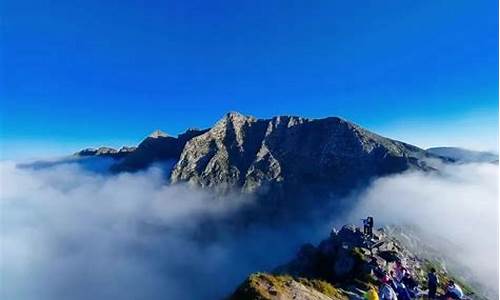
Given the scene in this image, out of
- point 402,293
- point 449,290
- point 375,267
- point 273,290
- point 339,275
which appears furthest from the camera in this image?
point 339,275

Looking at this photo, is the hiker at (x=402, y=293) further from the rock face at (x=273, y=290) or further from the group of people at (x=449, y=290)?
the rock face at (x=273, y=290)

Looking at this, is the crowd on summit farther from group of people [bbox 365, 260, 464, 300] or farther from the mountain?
the mountain

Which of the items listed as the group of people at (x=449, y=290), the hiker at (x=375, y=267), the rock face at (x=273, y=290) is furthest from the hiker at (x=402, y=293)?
the hiker at (x=375, y=267)

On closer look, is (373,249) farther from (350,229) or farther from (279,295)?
(279,295)

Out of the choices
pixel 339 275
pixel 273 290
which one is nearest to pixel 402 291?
pixel 273 290

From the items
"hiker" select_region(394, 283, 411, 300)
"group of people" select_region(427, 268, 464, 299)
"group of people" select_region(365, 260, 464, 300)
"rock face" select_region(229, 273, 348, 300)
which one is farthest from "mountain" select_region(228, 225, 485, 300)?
"hiker" select_region(394, 283, 411, 300)

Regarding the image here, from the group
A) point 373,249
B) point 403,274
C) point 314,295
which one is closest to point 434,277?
point 403,274

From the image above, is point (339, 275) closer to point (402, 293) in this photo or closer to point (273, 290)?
point (402, 293)

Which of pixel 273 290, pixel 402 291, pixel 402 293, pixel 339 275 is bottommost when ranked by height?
pixel 339 275
